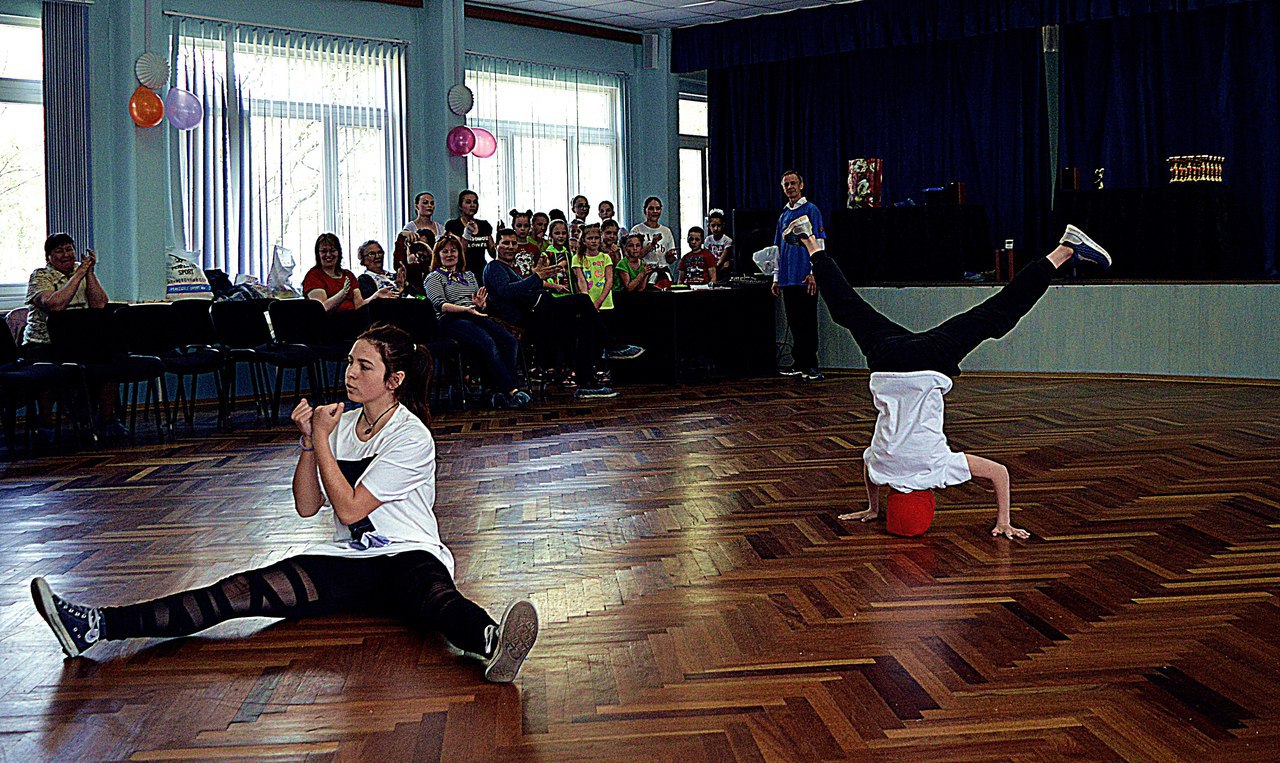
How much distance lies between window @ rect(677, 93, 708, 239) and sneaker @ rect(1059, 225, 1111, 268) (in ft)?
27.2

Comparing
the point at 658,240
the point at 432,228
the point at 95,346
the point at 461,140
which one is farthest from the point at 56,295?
the point at 658,240

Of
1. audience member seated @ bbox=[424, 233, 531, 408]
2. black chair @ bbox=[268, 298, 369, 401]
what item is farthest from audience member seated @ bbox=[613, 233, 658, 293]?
black chair @ bbox=[268, 298, 369, 401]

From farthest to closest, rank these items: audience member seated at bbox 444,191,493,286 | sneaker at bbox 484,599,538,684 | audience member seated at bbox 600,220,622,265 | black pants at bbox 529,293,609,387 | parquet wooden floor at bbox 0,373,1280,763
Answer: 1. audience member seated at bbox 600,220,622,265
2. audience member seated at bbox 444,191,493,286
3. black pants at bbox 529,293,609,387
4. sneaker at bbox 484,599,538,684
5. parquet wooden floor at bbox 0,373,1280,763

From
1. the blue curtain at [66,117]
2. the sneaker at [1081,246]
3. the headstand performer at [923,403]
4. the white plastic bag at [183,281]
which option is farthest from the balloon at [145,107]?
the sneaker at [1081,246]

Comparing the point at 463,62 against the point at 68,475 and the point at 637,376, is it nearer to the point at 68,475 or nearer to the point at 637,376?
the point at 637,376

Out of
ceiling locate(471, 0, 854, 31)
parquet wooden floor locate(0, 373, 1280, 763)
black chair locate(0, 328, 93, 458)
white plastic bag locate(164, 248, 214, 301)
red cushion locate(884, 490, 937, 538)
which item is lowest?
parquet wooden floor locate(0, 373, 1280, 763)

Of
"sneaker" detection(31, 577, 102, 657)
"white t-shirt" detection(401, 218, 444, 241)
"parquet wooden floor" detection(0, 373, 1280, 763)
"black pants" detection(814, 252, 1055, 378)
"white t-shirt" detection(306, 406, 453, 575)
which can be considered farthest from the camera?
"white t-shirt" detection(401, 218, 444, 241)

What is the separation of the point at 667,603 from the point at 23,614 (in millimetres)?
1858

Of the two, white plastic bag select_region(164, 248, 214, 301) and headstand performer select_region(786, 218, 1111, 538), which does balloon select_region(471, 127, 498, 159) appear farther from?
headstand performer select_region(786, 218, 1111, 538)

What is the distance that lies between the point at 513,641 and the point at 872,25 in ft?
32.0

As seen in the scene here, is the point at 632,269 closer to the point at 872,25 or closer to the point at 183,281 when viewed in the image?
the point at 183,281

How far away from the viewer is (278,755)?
252 cm

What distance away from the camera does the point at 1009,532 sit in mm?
4363

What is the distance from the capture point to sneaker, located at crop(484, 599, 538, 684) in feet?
9.41
